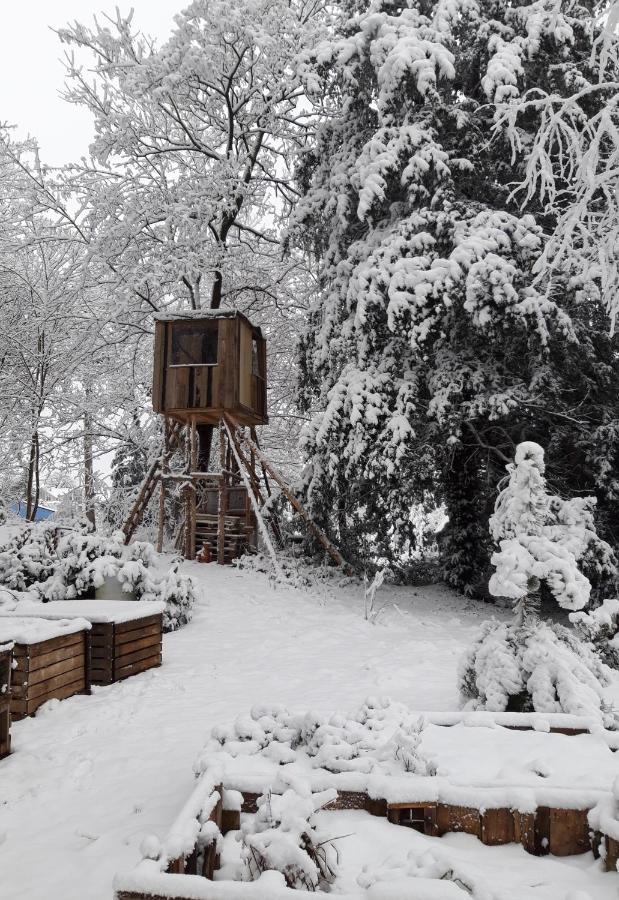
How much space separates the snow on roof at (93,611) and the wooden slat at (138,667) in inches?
18.9

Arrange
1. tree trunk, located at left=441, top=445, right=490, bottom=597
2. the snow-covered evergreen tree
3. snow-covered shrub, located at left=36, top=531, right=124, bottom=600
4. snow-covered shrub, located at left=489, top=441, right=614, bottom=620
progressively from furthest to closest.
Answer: tree trunk, located at left=441, top=445, right=490, bottom=597 < the snow-covered evergreen tree < snow-covered shrub, located at left=36, top=531, right=124, bottom=600 < snow-covered shrub, located at left=489, top=441, right=614, bottom=620

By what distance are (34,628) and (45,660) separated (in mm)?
321

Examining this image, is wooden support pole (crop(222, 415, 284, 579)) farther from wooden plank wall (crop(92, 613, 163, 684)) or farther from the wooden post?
wooden plank wall (crop(92, 613, 163, 684))

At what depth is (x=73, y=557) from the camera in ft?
27.4

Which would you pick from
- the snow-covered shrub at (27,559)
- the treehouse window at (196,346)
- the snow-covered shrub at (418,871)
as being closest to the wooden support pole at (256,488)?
the treehouse window at (196,346)

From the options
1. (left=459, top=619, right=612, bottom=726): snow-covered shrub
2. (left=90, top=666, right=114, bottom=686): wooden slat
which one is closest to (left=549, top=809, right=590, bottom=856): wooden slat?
(left=459, top=619, right=612, bottom=726): snow-covered shrub

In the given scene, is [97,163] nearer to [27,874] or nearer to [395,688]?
[395,688]

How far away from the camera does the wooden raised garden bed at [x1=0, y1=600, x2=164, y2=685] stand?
6.30 metres

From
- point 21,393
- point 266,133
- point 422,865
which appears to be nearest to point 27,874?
point 422,865

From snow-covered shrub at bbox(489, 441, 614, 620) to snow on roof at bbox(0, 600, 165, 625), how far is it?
3533 mm

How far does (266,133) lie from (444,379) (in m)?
9.08

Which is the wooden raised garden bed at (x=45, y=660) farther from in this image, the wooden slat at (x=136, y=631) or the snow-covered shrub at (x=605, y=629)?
the snow-covered shrub at (x=605, y=629)

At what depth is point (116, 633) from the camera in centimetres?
638

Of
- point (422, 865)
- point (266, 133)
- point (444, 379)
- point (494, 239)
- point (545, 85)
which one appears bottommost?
point (422, 865)
